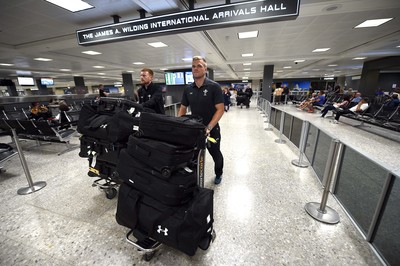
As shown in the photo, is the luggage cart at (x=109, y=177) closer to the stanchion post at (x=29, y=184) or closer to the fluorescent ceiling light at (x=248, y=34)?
the stanchion post at (x=29, y=184)

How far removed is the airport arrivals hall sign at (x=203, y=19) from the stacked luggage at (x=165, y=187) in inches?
81.5

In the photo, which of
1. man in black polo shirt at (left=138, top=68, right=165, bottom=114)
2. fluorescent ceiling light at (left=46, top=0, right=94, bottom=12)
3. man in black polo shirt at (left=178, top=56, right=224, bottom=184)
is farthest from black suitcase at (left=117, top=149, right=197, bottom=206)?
fluorescent ceiling light at (left=46, top=0, right=94, bottom=12)

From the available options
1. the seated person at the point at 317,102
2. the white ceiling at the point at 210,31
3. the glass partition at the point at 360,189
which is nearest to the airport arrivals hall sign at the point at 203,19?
the white ceiling at the point at 210,31

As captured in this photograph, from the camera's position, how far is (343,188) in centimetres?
211

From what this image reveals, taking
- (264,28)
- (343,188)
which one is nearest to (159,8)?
(264,28)

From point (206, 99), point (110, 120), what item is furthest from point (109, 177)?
point (206, 99)

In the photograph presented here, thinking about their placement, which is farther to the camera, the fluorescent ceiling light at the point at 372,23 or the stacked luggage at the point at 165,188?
the fluorescent ceiling light at the point at 372,23

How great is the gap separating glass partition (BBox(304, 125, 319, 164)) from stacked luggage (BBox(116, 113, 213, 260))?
2266 mm

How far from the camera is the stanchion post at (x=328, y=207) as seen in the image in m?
1.67

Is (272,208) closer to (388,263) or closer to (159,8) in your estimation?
(388,263)

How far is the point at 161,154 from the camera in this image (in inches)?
43.7

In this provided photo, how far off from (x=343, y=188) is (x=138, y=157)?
255 centimetres

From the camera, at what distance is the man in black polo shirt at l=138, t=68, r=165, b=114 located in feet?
8.27

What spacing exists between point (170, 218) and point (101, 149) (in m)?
1.22
